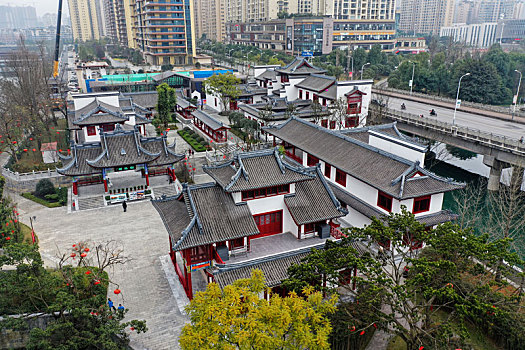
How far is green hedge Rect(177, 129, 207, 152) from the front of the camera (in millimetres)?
52269

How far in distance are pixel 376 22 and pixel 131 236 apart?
130 meters

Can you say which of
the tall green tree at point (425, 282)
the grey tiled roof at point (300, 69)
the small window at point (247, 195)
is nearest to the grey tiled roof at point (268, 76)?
the grey tiled roof at point (300, 69)

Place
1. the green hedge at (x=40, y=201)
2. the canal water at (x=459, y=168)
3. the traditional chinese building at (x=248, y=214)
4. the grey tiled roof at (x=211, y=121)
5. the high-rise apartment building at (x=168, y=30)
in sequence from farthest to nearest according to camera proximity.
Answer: the high-rise apartment building at (x=168, y=30) < the grey tiled roof at (x=211, y=121) < the canal water at (x=459, y=168) < the green hedge at (x=40, y=201) < the traditional chinese building at (x=248, y=214)

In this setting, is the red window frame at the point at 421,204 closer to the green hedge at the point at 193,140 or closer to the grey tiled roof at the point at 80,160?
the grey tiled roof at the point at 80,160

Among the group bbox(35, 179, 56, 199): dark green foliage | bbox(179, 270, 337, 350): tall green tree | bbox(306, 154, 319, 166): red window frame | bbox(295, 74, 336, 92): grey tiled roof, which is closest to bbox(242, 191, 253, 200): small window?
bbox(179, 270, 337, 350): tall green tree

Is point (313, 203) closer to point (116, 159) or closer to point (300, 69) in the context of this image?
point (116, 159)

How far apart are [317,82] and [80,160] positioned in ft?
117

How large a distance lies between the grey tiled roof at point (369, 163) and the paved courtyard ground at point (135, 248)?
15156mm

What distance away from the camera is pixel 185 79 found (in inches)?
3310

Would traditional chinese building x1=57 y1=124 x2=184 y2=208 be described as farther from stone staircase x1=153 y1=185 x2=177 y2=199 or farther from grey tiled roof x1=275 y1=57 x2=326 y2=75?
grey tiled roof x1=275 y1=57 x2=326 y2=75

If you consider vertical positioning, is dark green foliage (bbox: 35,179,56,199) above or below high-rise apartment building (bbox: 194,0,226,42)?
below

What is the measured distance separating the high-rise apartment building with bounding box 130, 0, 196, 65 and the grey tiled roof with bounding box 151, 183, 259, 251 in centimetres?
10407

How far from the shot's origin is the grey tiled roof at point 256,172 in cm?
2502

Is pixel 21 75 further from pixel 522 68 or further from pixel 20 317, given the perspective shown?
pixel 522 68
